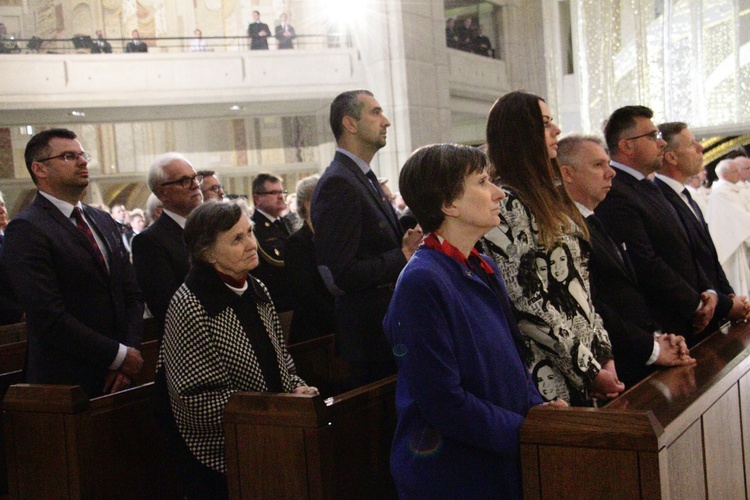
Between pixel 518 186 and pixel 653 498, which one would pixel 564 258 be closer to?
pixel 518 186

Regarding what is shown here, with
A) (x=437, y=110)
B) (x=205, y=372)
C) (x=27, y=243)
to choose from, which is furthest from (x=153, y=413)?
(x=437, y=110)

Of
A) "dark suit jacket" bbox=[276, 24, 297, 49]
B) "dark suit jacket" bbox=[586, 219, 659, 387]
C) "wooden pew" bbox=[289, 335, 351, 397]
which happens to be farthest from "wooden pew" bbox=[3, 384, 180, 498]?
"dark suit jacket" bbox=[276, 24, 297, 49]

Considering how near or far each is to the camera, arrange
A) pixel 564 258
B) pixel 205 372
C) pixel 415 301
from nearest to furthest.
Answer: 1. pixel 415 301
2. pixel 564 258
3. pixel 205 372

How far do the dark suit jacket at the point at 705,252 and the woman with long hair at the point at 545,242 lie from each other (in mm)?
1302

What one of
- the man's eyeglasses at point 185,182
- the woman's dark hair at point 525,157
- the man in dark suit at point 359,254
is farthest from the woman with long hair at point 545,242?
the man's eyeglasses at point 185,182

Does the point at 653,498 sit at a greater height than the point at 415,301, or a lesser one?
lesser

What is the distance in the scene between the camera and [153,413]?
9.85 feet

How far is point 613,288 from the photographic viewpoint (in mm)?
2770

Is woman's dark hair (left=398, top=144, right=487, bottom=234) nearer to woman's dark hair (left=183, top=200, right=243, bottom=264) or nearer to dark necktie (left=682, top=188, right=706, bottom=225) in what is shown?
woman's dark hair (left=183, top=200, right=243, bottom=264)

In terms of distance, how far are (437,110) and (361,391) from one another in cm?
1175

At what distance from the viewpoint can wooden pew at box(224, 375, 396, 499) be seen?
7.72 ft

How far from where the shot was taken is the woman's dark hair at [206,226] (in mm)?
2719

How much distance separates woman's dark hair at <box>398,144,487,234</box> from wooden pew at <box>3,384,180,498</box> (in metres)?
1.37

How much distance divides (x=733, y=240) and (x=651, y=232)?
3.35 meters
